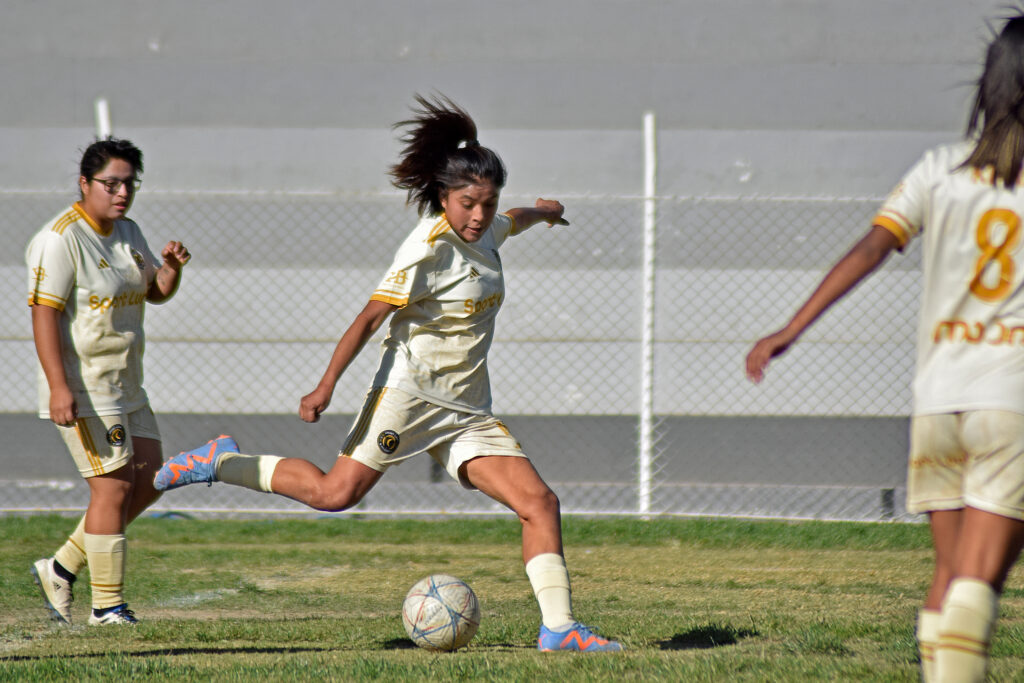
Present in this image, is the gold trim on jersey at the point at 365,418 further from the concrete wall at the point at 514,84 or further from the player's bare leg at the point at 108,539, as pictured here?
the concrete wall at the point at 514,84

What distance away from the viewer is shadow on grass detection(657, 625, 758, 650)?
4.36m

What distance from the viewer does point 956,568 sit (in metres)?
2.64

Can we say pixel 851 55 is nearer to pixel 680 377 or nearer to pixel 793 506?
pixel 680 377

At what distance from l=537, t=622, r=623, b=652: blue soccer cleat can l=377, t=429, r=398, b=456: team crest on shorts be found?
96 cm

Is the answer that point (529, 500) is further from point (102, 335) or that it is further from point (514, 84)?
point (514, 84)

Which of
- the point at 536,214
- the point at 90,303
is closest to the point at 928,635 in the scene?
the point at 536,214

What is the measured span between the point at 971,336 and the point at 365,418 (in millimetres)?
2486

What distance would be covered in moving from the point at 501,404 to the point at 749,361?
7441mm

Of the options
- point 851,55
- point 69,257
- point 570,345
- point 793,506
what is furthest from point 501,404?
point 851,55

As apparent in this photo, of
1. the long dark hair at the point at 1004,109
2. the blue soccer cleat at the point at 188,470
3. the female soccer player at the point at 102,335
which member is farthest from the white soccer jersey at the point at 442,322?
the long dark hair at the point at 1004,109

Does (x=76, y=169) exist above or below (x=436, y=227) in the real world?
above

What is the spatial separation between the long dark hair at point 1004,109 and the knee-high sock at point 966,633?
0.99 meters

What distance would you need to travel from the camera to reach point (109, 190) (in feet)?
16.0

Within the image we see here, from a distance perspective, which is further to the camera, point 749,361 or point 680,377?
point 680,377
